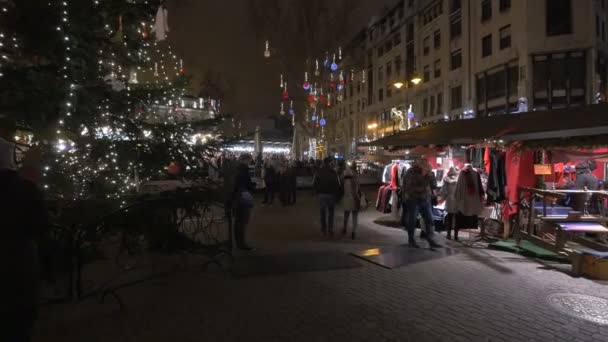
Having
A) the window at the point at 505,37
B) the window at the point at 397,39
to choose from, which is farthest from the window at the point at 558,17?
the window at the point at 397,39

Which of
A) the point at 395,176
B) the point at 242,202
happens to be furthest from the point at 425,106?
the point at 242,202

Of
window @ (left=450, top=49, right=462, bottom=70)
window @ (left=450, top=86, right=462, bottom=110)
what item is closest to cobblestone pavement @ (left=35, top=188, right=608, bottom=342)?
window @ (left=450, top=86, right=462, bottom=110)

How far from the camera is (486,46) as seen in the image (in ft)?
93.9

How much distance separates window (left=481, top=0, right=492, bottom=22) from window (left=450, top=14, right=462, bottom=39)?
8.62ft

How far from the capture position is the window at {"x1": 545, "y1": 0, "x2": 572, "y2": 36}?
23.7 meters

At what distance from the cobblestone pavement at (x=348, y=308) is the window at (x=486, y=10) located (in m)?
26.9

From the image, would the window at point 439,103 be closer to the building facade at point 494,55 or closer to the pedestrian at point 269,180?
the building facade at point 494,55

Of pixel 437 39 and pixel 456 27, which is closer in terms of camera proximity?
pixel 456 27

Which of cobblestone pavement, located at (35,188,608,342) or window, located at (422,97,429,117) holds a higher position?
window, located at (422,97,429,117)

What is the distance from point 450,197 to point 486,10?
25.3m

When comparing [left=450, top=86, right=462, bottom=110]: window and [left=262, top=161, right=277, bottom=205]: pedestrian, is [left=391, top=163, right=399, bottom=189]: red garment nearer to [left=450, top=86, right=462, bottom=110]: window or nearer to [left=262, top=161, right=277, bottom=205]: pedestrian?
[left=262, top=161, right=277, bottom=205]: pedestrian

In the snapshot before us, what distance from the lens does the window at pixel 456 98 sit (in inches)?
1244

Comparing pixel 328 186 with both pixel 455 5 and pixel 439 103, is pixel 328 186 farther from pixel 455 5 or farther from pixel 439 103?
pixel 455 5

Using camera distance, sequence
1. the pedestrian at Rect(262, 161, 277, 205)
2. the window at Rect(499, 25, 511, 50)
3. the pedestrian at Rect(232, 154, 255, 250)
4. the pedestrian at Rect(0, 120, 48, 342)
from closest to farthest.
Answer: the pedestrian at Rect(0, 120, 48, 342) → the pedestrian at Rect(232, 154, 255, 250) → the pedestrian at Rect(262, 161, 277, 205) → the window at Rect(499, 25, 511, 50)
